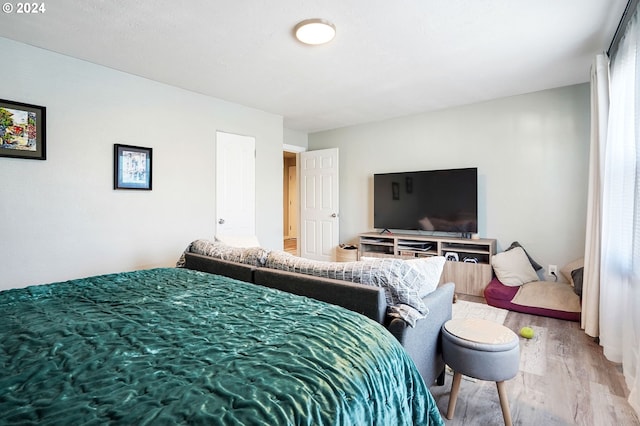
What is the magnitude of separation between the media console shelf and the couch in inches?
83.8

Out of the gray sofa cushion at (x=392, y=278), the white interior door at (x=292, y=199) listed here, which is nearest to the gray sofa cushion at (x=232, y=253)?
the gray sofa cushion at (x=392, y=278)

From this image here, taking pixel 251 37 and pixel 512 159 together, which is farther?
pixel 512 159

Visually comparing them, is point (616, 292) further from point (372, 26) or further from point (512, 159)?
point (372, 26)

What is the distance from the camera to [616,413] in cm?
172

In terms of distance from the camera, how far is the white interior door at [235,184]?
4.07m

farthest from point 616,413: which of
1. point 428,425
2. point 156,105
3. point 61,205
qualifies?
point 156,105

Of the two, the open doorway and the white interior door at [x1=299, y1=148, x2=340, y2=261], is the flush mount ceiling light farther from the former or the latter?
the open doorway

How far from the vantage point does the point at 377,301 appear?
151 cm

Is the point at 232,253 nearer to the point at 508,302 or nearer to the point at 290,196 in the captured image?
the point at 508,302

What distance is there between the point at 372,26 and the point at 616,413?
283 centimetres

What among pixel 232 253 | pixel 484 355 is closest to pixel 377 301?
pixel 484 355

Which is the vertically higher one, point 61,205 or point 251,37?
point 251,37

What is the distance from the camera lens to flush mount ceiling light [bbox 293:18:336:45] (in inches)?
90.0

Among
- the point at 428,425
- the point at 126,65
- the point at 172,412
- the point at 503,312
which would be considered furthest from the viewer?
the point at 503,312
